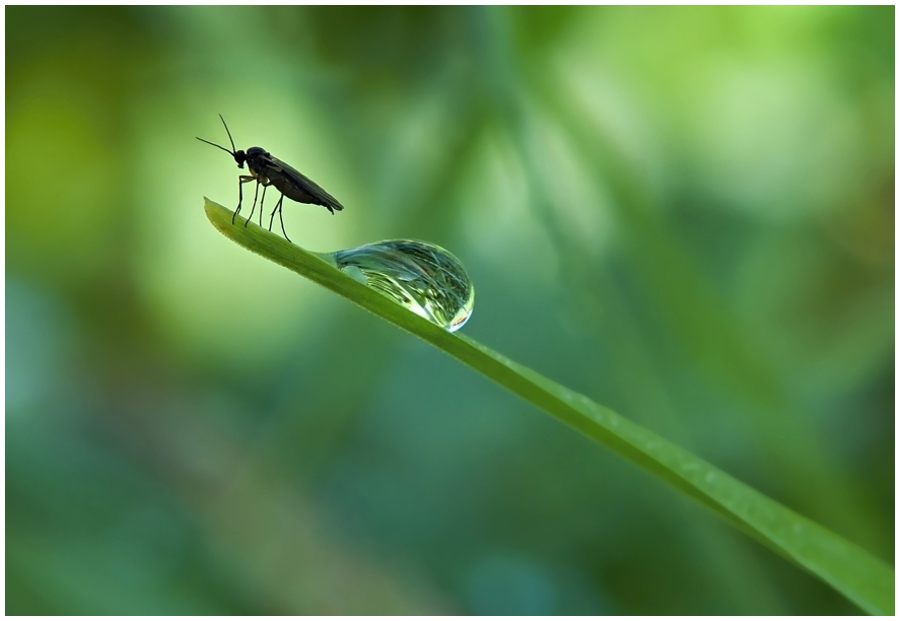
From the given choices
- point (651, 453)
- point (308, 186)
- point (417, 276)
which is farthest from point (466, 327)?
point (651, 453)

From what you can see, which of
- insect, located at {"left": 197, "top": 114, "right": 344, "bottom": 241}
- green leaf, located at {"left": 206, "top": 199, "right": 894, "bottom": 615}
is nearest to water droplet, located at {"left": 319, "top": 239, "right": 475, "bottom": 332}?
green leaf, located at {"left": 206, "top": 199, "right": 894, "bottom": 615}

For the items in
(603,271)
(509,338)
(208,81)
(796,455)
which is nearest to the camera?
(796,455)

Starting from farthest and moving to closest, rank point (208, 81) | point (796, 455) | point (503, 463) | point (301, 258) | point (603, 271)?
point (208, 81)
point (503, 463)
point (603, 271)
point (796, 455)
point (301, 258)

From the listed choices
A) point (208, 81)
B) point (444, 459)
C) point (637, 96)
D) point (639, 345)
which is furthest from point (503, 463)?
point (208, 81)

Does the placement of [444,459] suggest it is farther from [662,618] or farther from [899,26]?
[899,26]

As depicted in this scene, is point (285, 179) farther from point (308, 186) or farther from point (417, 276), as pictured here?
point (417, 276)

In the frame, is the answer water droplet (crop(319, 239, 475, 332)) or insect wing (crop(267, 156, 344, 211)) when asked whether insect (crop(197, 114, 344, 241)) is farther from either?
water droplet (crop(319, 239, 475, 332))
